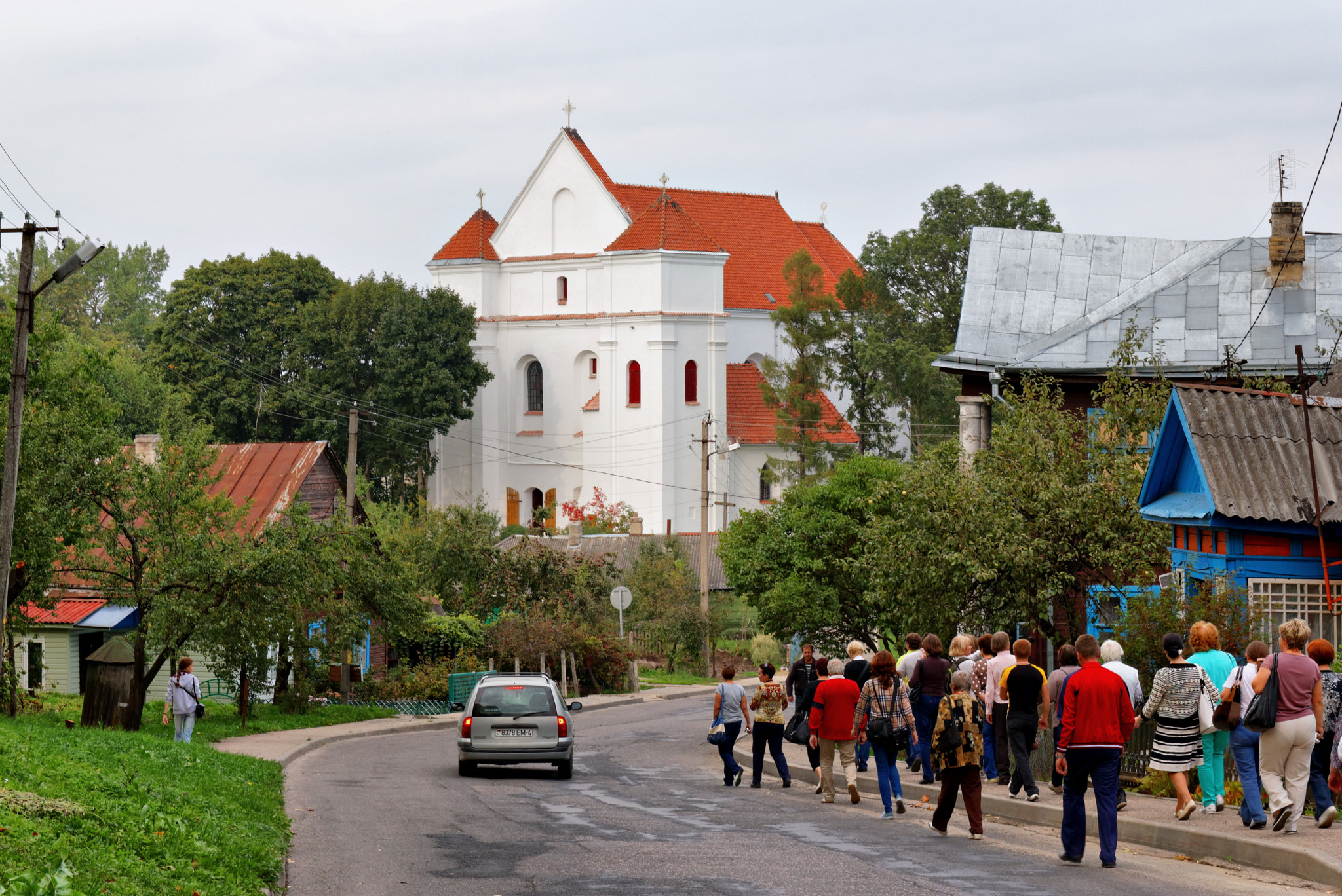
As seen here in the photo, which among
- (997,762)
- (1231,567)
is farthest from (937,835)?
(1231,567)

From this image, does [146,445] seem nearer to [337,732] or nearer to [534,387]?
[337,732]

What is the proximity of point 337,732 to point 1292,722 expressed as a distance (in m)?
19.8

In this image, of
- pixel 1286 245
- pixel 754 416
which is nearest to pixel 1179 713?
pixel 1286 245

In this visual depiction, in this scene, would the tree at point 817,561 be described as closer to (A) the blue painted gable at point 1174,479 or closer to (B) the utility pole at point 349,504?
(A) the blue painted gable at point 1174,479

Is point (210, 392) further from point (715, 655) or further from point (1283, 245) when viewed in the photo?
point (1283, 245)

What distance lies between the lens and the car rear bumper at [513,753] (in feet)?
63.7

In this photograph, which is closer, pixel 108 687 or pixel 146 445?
pixel 108 687

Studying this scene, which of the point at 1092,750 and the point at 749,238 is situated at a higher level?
the point at 749,238

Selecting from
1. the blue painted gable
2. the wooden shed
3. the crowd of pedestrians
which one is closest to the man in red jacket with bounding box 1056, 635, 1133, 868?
the crowd of pedestrians

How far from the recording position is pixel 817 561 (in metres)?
27.1

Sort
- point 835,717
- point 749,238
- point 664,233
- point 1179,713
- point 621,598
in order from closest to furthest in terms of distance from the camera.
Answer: point 1179,713, point 835,717, point 621,598, point 664,233, point 749,238

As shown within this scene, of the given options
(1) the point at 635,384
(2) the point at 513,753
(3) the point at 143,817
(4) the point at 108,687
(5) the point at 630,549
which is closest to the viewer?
(3) the point at 143,817

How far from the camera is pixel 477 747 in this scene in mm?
19484

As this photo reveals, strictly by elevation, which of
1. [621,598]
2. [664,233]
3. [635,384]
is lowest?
[621,598]
